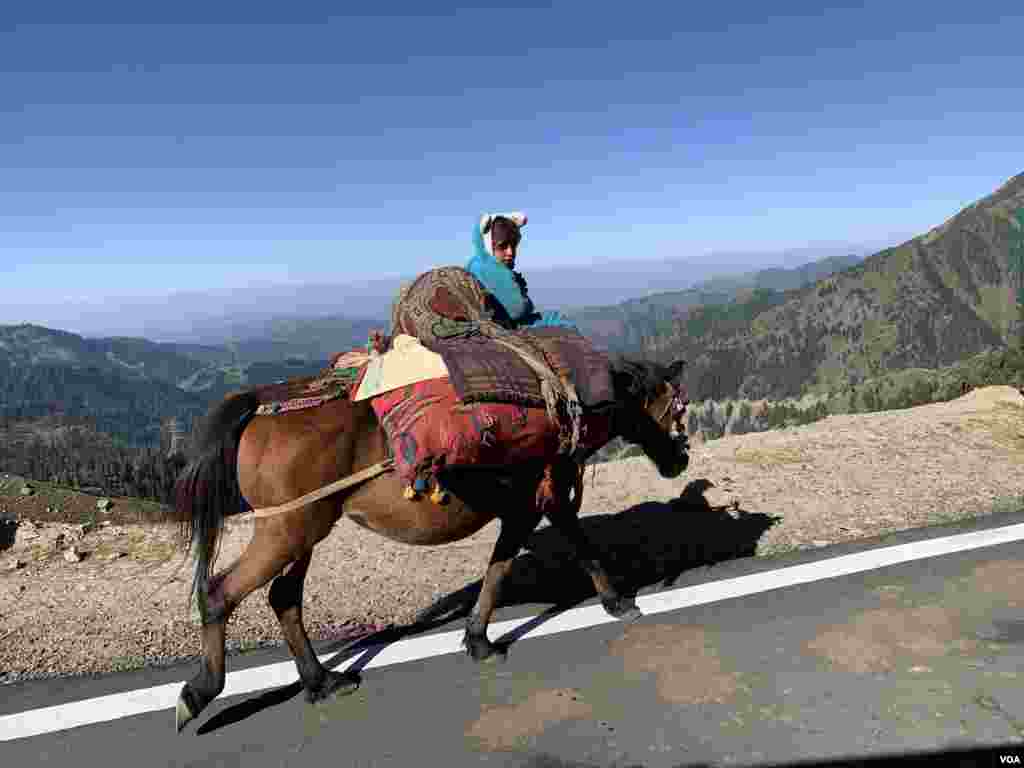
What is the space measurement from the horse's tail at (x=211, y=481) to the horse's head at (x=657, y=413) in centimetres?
295

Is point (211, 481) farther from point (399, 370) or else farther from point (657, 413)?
point (657, 413)

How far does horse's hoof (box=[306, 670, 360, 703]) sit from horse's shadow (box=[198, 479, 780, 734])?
16 cm

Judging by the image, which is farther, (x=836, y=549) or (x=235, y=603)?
(x=836, y=549)

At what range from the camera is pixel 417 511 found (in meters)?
4.24

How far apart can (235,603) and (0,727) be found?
1564 millimetres

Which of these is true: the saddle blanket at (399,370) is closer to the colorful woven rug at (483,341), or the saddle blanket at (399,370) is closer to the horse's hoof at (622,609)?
the colorful woven rug at (483,341)

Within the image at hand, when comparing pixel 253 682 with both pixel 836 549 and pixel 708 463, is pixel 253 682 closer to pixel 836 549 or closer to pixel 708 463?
pixel 836 549

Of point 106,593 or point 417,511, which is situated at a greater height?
point 417,511

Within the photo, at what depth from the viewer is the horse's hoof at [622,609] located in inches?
200

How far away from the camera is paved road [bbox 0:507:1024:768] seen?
138 inches

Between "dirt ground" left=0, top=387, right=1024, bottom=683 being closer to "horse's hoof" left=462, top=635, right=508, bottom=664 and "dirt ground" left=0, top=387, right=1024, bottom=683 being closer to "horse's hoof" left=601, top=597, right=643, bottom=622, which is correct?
"horse's hoof" left=601, top=597, right=643, bottom=622

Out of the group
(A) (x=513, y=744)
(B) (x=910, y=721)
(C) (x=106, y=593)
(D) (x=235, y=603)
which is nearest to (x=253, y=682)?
(D) (x=235, y=603)

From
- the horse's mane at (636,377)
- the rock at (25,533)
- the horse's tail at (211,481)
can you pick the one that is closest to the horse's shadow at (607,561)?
the horse's tail at (211,481)

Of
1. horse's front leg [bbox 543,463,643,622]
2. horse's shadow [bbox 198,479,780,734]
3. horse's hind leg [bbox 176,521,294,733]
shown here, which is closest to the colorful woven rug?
horse's front leg [bbox 543,463,643,622]
